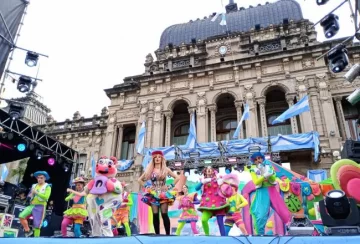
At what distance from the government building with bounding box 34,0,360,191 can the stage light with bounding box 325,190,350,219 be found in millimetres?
10556

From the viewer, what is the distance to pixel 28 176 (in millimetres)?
13070

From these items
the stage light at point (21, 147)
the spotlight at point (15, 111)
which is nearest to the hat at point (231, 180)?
the spotlight at point (15, 111)

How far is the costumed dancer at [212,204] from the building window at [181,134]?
13397mm

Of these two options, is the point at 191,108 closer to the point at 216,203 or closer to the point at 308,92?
the point at 308,92

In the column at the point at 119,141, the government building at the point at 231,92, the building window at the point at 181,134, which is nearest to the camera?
the government building at the point at 231,92

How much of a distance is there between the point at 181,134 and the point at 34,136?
981cm

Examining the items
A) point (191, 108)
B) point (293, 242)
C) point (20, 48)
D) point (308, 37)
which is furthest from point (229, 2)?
point (293, 242)

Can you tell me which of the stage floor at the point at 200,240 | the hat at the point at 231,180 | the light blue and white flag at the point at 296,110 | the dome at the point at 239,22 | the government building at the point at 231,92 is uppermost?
the dome at the point at 239,22

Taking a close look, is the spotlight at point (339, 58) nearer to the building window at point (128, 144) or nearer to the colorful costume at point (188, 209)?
the colorful costume at point (188, 209)

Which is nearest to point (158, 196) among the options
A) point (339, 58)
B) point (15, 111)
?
point (339, 58)

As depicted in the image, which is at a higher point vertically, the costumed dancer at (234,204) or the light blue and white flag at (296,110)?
the light blue and white flag at (296,110)

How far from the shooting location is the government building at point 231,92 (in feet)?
50.4

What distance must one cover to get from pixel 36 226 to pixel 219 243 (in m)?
5.37

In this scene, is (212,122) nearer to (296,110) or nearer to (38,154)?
(296,110)
